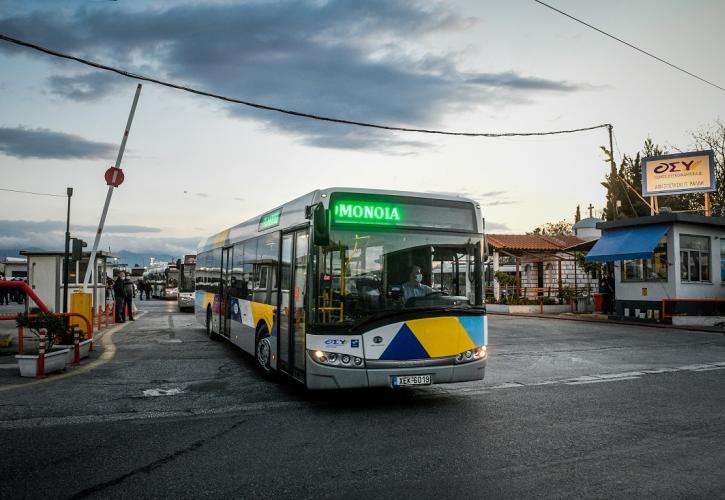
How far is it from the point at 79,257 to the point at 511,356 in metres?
10.9

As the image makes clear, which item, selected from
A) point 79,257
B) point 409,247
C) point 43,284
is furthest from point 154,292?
point 409,247

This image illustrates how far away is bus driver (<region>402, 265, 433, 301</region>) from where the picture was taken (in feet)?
26.4

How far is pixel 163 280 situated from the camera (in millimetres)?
60031

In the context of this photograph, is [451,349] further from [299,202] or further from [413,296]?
[299,202]

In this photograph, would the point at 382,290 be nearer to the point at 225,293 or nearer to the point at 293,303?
→ the point at 293,303

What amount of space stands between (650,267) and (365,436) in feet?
73.8

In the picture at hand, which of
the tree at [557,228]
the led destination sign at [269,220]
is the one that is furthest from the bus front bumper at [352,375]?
the tree at [557,228]

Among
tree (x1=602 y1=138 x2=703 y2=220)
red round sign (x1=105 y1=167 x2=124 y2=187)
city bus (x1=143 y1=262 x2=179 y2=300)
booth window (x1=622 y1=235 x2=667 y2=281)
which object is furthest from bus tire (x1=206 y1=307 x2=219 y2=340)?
tree (x1=602 y1=138 x2=703 y2=220)

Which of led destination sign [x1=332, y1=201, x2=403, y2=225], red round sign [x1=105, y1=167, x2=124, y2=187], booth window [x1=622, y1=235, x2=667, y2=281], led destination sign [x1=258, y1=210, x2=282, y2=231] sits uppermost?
red round sign [x1=105, y1=167, x2=124, y2=187]

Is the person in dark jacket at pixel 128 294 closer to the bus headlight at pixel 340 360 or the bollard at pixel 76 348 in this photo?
the bollard at pixel 76 348

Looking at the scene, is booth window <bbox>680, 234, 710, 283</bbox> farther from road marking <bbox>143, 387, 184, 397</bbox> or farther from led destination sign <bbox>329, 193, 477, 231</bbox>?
road marking <bbox>143, 387, 184, 397</bbox>

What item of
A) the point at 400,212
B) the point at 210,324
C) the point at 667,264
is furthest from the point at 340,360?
the point at 667,264

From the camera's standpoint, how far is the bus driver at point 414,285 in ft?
26.4

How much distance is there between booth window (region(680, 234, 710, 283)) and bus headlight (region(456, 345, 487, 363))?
19.5 m
